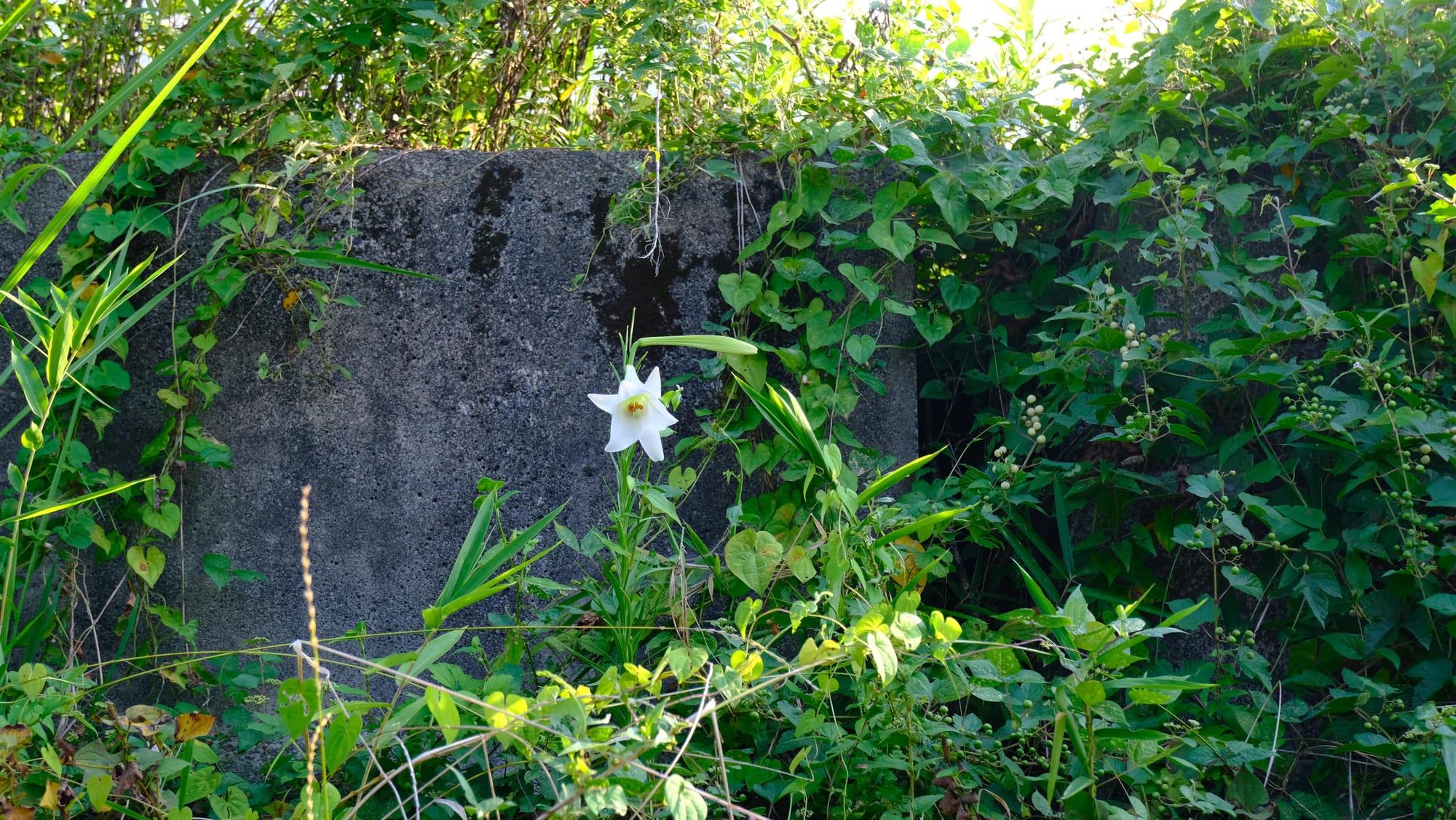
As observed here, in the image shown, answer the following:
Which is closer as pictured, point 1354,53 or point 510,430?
point 1354,53

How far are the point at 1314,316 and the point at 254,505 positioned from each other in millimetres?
2058

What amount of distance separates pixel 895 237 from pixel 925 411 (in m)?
0.49

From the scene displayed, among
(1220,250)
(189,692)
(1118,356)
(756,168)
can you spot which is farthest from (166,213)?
(1220,250)

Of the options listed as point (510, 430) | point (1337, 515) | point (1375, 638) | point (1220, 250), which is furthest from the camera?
point (510, 430)

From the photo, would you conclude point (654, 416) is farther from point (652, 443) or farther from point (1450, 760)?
point (1450, 760)

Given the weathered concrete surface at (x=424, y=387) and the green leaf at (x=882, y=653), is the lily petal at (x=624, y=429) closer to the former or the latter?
the green leaf at (x=882, y=653)

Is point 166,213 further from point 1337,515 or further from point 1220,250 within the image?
point 1337,515

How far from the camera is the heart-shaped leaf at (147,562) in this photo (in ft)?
6.24

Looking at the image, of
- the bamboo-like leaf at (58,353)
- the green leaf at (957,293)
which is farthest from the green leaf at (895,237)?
the bamboo-like leaf at (58,353)

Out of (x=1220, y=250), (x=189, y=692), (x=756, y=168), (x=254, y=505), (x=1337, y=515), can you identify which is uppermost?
(x=756, y=168)

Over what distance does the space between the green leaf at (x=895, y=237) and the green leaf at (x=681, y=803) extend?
1230mm

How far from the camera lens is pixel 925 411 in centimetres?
223

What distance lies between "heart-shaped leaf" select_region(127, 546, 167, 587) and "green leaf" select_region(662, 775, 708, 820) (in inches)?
57.6

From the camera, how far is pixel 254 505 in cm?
201
